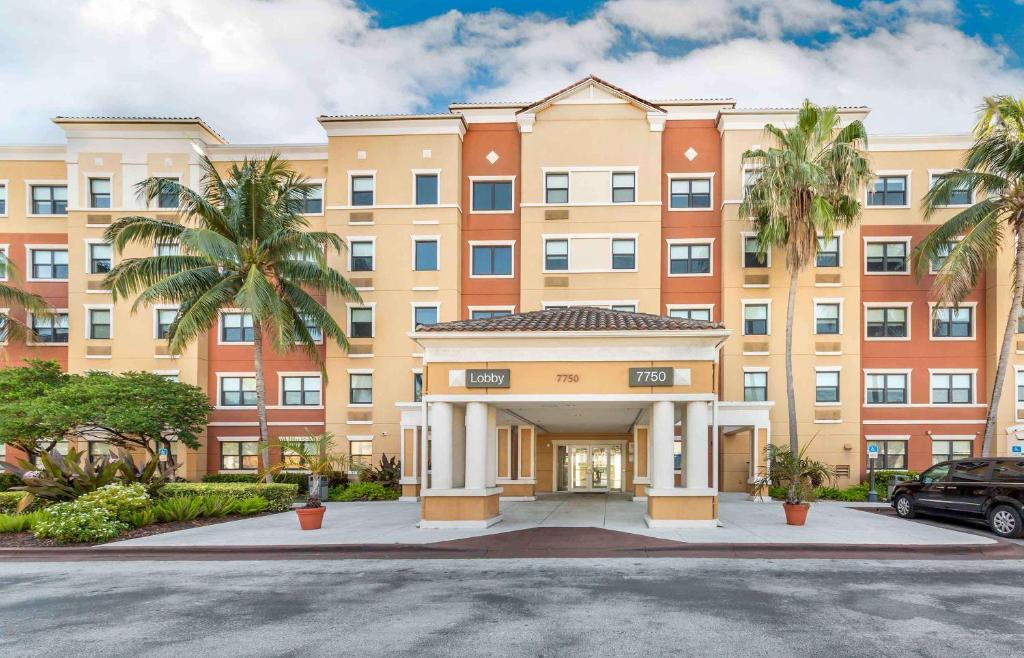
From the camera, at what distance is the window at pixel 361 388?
28.8 meters

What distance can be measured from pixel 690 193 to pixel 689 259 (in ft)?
9.08

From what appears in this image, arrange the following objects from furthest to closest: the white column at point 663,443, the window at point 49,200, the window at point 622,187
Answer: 1. the window at point 49,200
2. the window at point 622,187
3. the white column at point 663,443

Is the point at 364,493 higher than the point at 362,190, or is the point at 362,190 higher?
the point at 362,190

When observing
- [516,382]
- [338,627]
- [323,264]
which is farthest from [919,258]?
[338,627]

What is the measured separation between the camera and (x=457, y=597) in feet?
32.6

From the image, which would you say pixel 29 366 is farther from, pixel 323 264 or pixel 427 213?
pixel 427 213

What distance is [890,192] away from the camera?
28.4 meters

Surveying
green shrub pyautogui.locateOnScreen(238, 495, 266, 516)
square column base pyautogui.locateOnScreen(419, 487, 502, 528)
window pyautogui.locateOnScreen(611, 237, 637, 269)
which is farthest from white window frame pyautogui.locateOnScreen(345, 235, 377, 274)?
square column base pyautogui.locateOnScreen(419, 487, 502, 528)

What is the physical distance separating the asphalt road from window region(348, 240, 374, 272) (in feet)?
58.0

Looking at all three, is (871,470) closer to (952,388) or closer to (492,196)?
(952,388)

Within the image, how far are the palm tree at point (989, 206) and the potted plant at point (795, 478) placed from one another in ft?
17.1

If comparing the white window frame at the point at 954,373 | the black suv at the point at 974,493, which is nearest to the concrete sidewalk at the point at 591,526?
the black suv at the point at 974,493

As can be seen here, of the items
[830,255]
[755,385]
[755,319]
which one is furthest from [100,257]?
[830,255]

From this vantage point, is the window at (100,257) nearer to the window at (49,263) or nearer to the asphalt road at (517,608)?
the window at (49,263)
